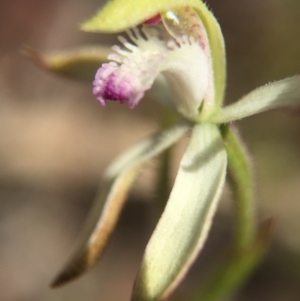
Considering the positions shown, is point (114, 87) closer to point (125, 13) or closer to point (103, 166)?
point (125, 13)

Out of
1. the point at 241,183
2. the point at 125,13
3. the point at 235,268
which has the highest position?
the point at 125,13

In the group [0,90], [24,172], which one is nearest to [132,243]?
[24,172]

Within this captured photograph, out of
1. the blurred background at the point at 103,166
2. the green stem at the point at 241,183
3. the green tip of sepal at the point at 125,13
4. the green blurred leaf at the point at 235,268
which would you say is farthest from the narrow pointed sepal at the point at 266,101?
the blurred background at the point at 103,166

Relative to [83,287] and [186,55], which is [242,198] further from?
Answer: [83,287]

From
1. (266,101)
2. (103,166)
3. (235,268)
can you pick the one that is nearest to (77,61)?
(266,101)

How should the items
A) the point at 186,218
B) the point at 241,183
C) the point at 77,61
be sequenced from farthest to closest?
the point at 77,61
the point at 241,183
the point at 186,218

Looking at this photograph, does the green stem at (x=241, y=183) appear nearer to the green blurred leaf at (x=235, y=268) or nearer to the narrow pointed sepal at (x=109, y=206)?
the green blurred leaf at (x=235, y=268)

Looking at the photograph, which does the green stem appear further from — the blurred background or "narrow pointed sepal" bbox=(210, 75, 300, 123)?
the blurred background
